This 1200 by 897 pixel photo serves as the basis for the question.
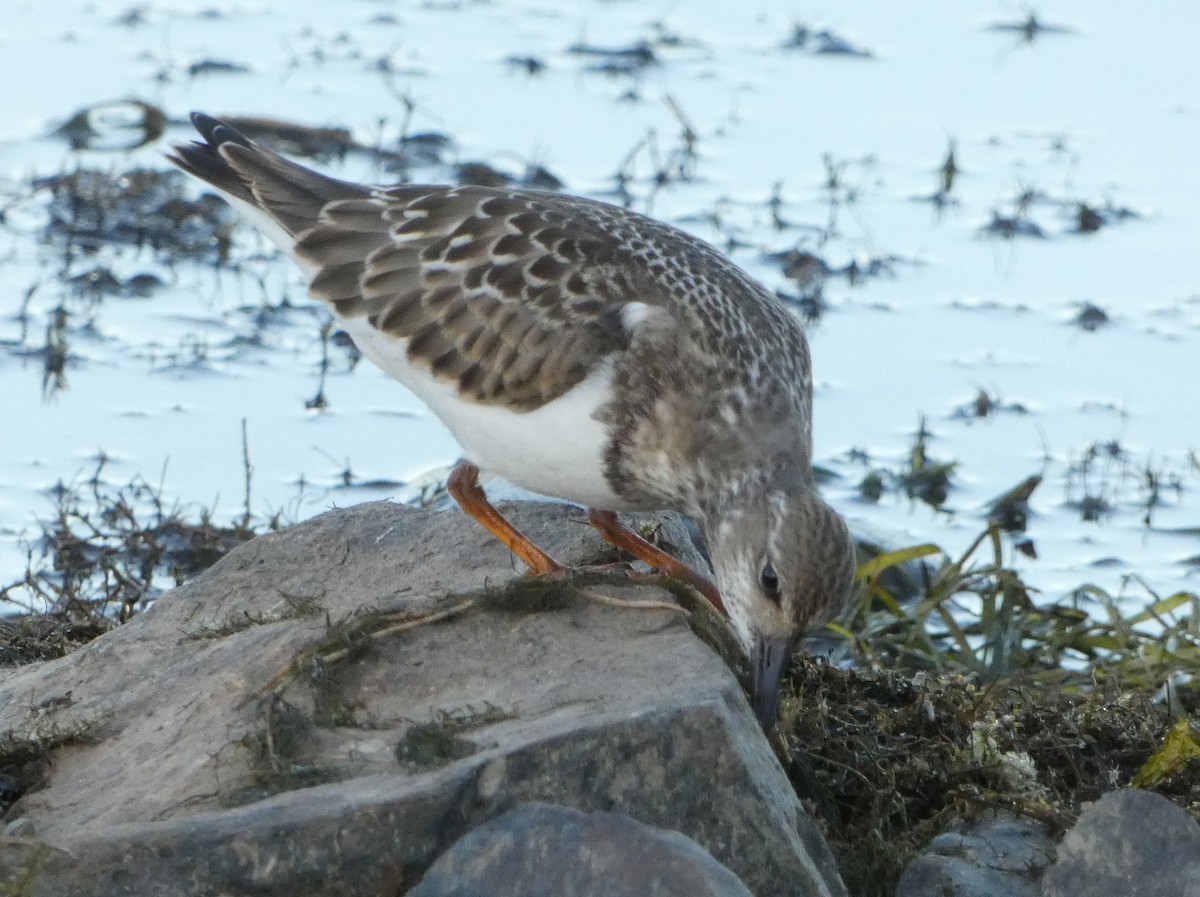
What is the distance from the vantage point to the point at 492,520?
5.26 metres

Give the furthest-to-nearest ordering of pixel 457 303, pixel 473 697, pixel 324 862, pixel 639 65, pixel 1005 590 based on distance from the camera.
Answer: pixel 639 65 < pixel 1005 590 < pixel 457 303 < pixel 473 697 < pixel 324 862

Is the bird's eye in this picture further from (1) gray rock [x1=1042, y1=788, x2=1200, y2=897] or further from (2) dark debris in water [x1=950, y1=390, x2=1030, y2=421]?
(2) dark debris in water [x1=950, y1=390, x2=1030, y2=421]

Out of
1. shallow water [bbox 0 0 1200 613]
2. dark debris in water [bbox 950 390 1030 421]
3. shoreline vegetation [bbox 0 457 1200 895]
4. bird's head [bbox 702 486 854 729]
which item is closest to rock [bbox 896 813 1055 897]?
shoreline vegetation [bbox 0 457 1200 895]

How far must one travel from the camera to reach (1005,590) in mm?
6051

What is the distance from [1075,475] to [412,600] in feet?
13.3

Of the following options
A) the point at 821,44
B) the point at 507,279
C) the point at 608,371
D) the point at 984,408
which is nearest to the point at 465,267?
the point at 507,279

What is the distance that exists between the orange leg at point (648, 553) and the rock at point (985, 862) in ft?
3.07

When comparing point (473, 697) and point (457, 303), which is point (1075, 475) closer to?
point (457, 303)

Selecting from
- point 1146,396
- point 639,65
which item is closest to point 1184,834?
point 1146,396

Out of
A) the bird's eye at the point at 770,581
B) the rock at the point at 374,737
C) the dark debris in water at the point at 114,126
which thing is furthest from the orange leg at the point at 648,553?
the dark debris in water at the point at 114,126

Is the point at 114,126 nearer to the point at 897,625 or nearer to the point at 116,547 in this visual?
the point at 116,547

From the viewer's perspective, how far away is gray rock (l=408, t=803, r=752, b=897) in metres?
3.37

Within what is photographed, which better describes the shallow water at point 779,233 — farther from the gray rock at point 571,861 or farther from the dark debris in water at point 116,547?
the gray rock at point 571,861

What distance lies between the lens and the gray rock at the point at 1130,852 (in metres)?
3.87
